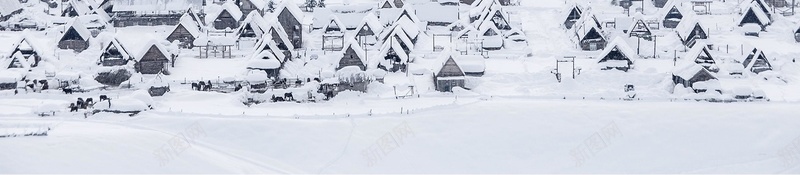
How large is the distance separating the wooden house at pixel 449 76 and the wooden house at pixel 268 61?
27.4 feet

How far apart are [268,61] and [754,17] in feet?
98.9

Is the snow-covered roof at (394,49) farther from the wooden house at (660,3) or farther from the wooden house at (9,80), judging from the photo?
the wooden house at (660,3)

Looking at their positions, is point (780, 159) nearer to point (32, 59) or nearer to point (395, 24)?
point (395, 24)

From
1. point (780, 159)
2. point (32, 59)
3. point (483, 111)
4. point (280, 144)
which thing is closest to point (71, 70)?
point (32, 59)

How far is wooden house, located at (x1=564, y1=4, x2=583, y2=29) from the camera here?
63.6 metres

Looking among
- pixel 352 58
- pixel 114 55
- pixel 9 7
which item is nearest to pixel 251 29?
pixel 114 55

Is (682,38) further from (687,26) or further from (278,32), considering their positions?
(278,32)

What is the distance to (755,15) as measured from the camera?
203 feet

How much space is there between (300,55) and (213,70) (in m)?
5.77

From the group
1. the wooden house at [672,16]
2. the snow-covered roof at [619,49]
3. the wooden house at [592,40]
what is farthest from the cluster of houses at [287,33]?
the wooden house at [672,16]

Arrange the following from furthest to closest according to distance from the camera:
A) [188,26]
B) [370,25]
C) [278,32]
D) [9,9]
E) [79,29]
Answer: [9,9] < [188,26] < [370,25] < [79,29] < [278,32]

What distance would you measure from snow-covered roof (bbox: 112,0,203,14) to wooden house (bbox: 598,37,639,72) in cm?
2860

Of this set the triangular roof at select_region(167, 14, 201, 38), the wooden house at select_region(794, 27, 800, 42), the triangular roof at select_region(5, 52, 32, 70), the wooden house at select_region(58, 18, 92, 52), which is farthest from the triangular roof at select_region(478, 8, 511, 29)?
the triangular roof at select_region(5, 52, 32, 70)

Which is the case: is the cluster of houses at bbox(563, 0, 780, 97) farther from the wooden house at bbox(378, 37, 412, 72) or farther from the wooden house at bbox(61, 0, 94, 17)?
the wooden house at bbox(61, 0, 94, 17)
